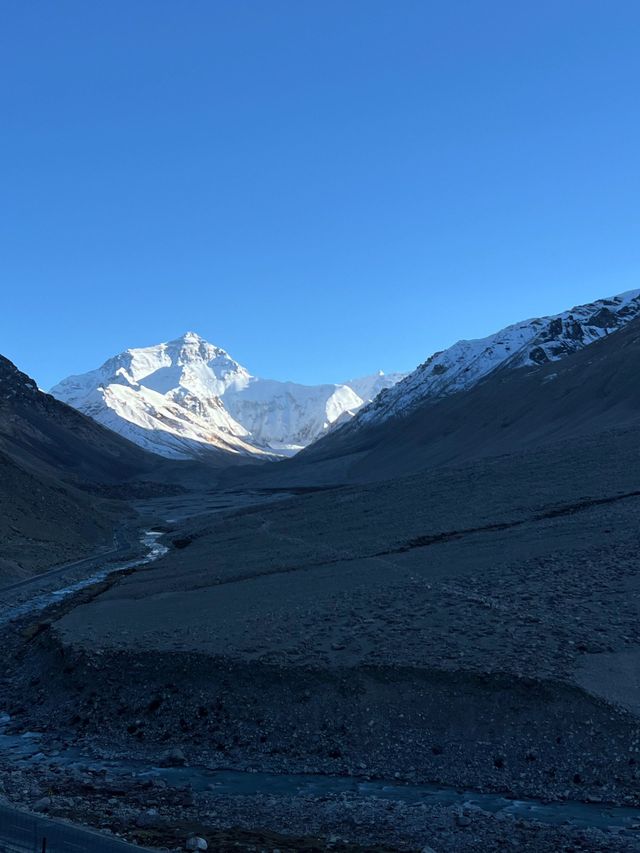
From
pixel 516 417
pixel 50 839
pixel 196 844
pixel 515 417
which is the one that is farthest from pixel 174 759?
pixel 515 417

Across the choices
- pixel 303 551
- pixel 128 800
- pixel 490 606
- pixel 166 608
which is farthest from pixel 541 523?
pixel 128 800

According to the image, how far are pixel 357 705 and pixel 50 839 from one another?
829 cm

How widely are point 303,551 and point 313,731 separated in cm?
2461

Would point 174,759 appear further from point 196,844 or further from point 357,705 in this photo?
point 196,844

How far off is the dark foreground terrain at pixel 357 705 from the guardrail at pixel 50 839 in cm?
143

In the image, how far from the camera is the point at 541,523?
39.1m

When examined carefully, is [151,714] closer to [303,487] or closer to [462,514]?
[462,514]

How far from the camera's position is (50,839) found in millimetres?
11719

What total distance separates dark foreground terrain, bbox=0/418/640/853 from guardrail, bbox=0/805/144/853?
4.70ft

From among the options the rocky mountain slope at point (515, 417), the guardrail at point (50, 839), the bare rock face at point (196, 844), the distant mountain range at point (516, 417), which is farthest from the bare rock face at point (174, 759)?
the rocky mountain slope at point (515, 417)

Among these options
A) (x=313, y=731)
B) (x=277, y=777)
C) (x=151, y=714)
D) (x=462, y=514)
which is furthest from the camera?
(x=462, y=514)

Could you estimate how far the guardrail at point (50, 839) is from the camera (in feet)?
37.4

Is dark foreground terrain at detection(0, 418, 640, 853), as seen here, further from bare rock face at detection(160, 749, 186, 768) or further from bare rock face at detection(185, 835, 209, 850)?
bare rock face at detection(185, 835, 209, 850)

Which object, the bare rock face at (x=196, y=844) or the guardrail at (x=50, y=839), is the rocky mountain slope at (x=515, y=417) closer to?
the bare rock face at (x=196, y=844)
